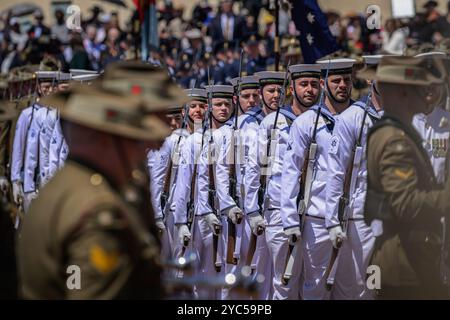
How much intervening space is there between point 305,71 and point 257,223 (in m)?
1.45

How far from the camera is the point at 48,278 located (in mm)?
6098

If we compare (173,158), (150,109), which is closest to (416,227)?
(150,109)

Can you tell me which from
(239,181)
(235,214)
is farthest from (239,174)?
(235,214)

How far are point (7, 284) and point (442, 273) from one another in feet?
12.7

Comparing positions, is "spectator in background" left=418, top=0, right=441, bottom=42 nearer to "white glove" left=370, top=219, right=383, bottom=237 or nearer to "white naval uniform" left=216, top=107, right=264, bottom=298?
"white naval uniform" left=216, top=107, right=264, bottom=298

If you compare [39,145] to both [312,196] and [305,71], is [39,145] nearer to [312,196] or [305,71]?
[305,71]

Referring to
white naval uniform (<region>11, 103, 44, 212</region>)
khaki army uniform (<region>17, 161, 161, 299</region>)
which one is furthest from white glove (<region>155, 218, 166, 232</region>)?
khaki army uniform (<region>17, 161, 161, 299</region>)

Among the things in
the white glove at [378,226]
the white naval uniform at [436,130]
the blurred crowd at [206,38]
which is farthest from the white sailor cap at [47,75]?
the white glove at [378,226]

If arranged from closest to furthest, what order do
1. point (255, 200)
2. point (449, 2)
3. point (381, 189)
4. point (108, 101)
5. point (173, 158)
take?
point (108, 101)
point (381, 189)
point (255, 200)
point (173, 158)
point (449, 2)

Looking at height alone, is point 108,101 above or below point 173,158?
above

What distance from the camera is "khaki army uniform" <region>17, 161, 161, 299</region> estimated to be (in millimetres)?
6027

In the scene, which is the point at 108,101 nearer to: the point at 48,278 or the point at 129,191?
the point at 129,191

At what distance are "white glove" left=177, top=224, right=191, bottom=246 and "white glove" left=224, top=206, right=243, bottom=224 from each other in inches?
20.7

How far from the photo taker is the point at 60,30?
22000mm
